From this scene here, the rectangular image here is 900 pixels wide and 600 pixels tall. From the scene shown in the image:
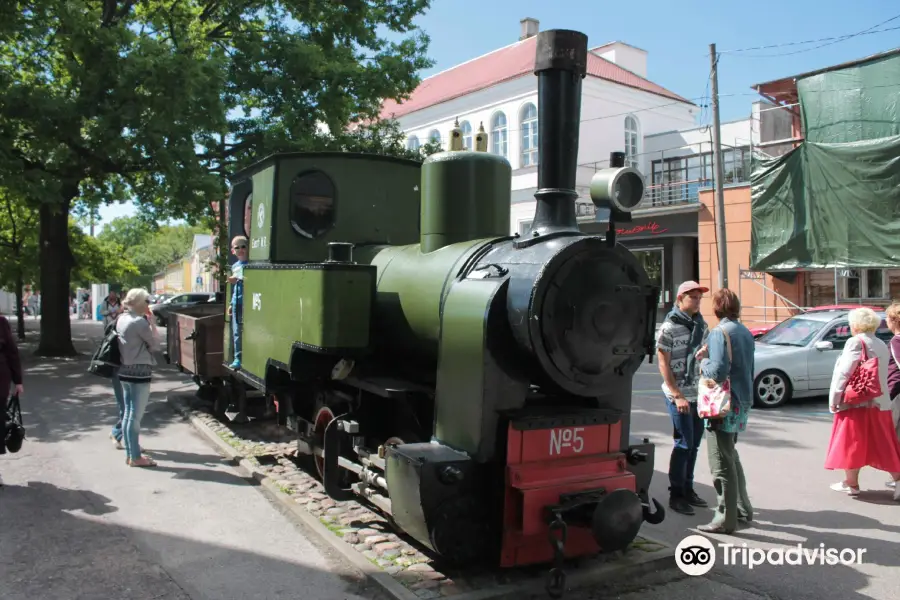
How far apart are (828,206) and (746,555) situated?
16.5 metres

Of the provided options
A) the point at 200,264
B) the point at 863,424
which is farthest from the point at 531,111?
the point at 200,264

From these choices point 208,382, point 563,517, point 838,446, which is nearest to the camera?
point 563,517

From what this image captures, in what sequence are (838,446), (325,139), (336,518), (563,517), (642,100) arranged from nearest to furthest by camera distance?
1. (563,517)
2. (336,518)
3. (838,446)
4. (325,139)
5. (642,100)

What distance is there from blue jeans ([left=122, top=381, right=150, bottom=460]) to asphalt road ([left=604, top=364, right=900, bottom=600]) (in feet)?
15.2

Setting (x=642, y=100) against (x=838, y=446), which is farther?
(x=642, y=100)

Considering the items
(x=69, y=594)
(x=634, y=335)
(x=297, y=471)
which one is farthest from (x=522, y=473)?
(x=297, y=471)

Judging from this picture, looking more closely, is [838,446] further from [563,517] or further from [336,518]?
[336,518]

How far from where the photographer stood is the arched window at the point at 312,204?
6.08 meters

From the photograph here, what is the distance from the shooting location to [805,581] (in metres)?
4.13

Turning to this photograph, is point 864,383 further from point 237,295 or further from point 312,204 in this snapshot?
point 237,295

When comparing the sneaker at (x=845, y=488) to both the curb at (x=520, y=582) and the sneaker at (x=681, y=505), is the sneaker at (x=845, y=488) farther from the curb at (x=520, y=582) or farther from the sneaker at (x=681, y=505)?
the curb at (x=520, y=582)

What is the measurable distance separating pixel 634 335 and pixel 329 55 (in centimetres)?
1257

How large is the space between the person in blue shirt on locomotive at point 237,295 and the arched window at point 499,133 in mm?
22154

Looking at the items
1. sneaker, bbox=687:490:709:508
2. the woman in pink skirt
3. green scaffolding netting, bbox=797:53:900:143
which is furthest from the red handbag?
green scaffolding netting, bbox=797:53:900:143
